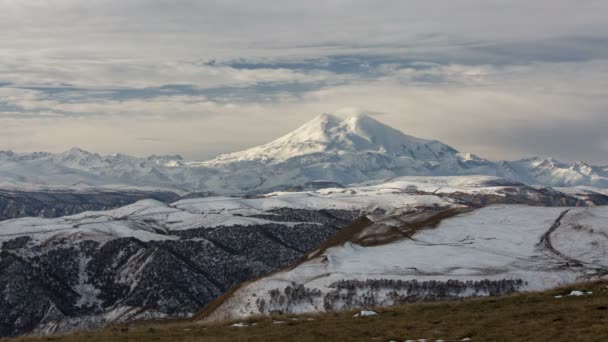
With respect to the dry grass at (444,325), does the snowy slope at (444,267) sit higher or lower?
lower

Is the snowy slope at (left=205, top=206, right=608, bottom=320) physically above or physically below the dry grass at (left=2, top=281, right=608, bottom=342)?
below

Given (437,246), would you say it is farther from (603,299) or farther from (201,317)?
(603,299)

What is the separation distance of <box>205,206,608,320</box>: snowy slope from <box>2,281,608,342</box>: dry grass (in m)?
67.1

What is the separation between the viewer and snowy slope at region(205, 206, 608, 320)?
12631cm

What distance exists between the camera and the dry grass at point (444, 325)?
39219 mm

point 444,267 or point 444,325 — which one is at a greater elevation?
point 444,325

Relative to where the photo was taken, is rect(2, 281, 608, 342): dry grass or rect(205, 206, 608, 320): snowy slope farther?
rect(205, 206, 608, 320): snowy slope

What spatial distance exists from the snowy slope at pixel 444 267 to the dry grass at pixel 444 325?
67077mm

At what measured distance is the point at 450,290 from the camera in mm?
127000

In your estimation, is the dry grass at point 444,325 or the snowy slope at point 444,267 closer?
the dry grass at point 444,325

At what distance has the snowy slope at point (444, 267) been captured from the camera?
126312 mm

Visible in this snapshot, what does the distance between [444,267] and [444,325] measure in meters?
101

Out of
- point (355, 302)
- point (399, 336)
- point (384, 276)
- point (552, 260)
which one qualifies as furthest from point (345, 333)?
point (552, 260)

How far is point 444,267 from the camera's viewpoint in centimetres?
14338
